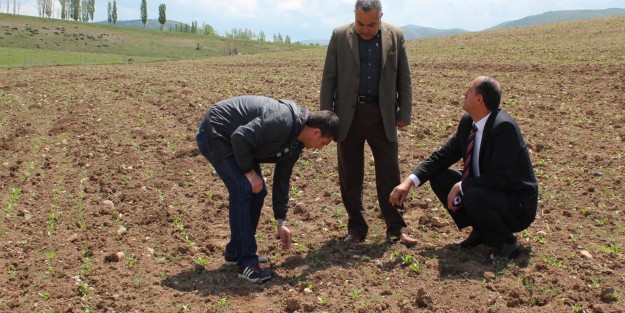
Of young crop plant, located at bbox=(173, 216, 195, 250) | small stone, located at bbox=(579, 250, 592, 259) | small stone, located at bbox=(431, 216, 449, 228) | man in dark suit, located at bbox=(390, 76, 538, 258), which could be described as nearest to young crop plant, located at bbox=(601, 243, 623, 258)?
small stone, located at bbox=(579, 250, 592, 259)

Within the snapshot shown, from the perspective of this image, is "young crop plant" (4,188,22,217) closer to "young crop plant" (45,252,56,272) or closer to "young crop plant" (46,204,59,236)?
Answer: "young crop plant" (46,204,59,236)

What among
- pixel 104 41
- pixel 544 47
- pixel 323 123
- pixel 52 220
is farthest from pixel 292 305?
pixel 104 41

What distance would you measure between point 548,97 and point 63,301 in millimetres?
9917

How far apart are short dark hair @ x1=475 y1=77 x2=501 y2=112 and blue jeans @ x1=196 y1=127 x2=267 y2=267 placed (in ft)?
5.78

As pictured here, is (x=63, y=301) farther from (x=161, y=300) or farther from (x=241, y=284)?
(x=241, y=284)

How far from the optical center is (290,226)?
6250mm

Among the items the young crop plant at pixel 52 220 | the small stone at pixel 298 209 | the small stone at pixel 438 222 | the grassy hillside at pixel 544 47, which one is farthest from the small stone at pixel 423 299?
the grassy hillside at pixel 544 47

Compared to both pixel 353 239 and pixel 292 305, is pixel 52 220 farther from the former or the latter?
pixel 292 305

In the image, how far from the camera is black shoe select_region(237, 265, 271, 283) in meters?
4.91

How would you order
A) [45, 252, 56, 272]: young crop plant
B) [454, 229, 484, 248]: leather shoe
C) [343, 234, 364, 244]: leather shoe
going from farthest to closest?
[343, 234, 364, 244]: leather shoe → [454, 229, 484, 248]: leather shoe → [45, 252, 56, 272]: young crop plant

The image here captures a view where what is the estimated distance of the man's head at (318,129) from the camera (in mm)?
4680

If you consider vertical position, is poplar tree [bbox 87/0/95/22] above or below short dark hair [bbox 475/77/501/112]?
above

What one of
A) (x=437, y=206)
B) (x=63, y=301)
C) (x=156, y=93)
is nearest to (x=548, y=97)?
(x=437, y=206)

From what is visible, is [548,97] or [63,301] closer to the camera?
[63,301]
